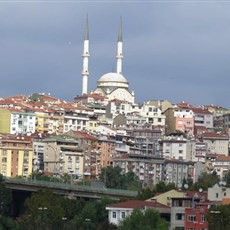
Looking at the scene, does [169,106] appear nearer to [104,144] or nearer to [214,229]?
[104,144]

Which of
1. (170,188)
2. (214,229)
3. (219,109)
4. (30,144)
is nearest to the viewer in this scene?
(214,229)

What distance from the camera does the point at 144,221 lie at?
295ft

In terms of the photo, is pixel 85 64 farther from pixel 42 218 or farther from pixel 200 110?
pixel 42 218

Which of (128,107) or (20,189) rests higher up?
(128,107)

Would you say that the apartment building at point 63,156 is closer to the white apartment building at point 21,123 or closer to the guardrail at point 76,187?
the white apartment building at point 21,123

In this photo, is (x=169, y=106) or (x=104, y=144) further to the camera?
(x=169, y=106)

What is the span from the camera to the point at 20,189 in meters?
119

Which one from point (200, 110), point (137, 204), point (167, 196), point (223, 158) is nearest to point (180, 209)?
point (137, 204)

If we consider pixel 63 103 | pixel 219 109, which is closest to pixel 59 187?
pixel 63 103

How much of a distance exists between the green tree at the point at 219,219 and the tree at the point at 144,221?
3.05m

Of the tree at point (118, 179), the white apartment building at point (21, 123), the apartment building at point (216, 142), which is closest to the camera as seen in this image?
the tree at point (118, 179)

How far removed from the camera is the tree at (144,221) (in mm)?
89688

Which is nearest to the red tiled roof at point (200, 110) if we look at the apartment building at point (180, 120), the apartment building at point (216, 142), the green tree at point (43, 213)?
the apartment building at point (180, 120)

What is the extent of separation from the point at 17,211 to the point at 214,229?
3380cm
